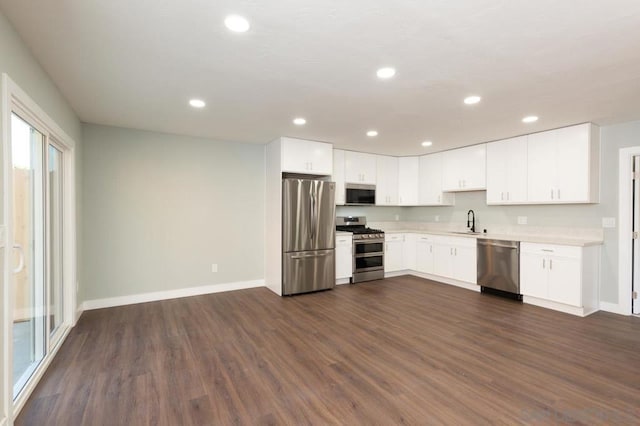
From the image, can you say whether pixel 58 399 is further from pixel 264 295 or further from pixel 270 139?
pixel 270 139

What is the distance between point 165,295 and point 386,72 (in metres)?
4.25

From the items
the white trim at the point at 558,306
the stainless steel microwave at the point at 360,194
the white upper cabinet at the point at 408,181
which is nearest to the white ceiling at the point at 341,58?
the stainless steel microwave at the point at 360,194

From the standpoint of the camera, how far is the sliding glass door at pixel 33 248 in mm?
2234

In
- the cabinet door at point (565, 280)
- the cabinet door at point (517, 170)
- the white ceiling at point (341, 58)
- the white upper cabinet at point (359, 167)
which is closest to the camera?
the white ceiling at point (341, 58)

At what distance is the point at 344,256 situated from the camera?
5383 mm

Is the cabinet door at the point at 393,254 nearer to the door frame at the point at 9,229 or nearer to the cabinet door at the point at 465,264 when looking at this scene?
the cabinet door at the point at 465,264

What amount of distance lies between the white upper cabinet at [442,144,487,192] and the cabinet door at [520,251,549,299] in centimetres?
143

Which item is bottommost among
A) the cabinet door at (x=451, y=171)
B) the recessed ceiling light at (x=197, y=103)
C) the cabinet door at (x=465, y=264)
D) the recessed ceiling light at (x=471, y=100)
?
the cabinet door at (x=465, y=264)

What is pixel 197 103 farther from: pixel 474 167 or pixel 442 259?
pixel 442 259

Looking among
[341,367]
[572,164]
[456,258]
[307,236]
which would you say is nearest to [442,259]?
[456,258]

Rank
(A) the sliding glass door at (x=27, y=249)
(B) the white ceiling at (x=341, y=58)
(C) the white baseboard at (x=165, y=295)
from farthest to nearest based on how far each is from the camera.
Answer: (C) the white baseboard at (x=165, y=295) < (A) the sliding glass door at (x=27, y=249) < (B) the white ceiling at (x=341, y=58)

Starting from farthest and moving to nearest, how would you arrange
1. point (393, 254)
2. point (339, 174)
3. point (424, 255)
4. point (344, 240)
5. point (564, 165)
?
point (393, 254) → point (424, 255) → point (339, 174) → point (344, 240) → point (564, 165)

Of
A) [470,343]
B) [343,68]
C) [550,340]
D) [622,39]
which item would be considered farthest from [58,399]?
[622,39]

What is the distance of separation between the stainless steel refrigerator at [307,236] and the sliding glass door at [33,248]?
2688mm
